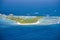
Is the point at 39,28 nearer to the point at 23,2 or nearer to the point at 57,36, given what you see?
the point at 57,36

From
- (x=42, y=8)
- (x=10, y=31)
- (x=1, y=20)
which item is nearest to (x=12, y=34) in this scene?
(x=10, y=31)

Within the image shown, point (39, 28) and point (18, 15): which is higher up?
point (18, 15)

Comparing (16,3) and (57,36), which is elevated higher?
(16,3)

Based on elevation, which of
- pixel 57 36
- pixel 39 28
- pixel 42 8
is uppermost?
pixel 42 8

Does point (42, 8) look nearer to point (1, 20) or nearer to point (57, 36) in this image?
point (57, 36)

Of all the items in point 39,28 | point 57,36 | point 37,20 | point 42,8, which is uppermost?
point 42,8

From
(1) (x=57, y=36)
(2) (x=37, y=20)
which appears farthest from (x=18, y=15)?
(1) (x=57, y=36)
